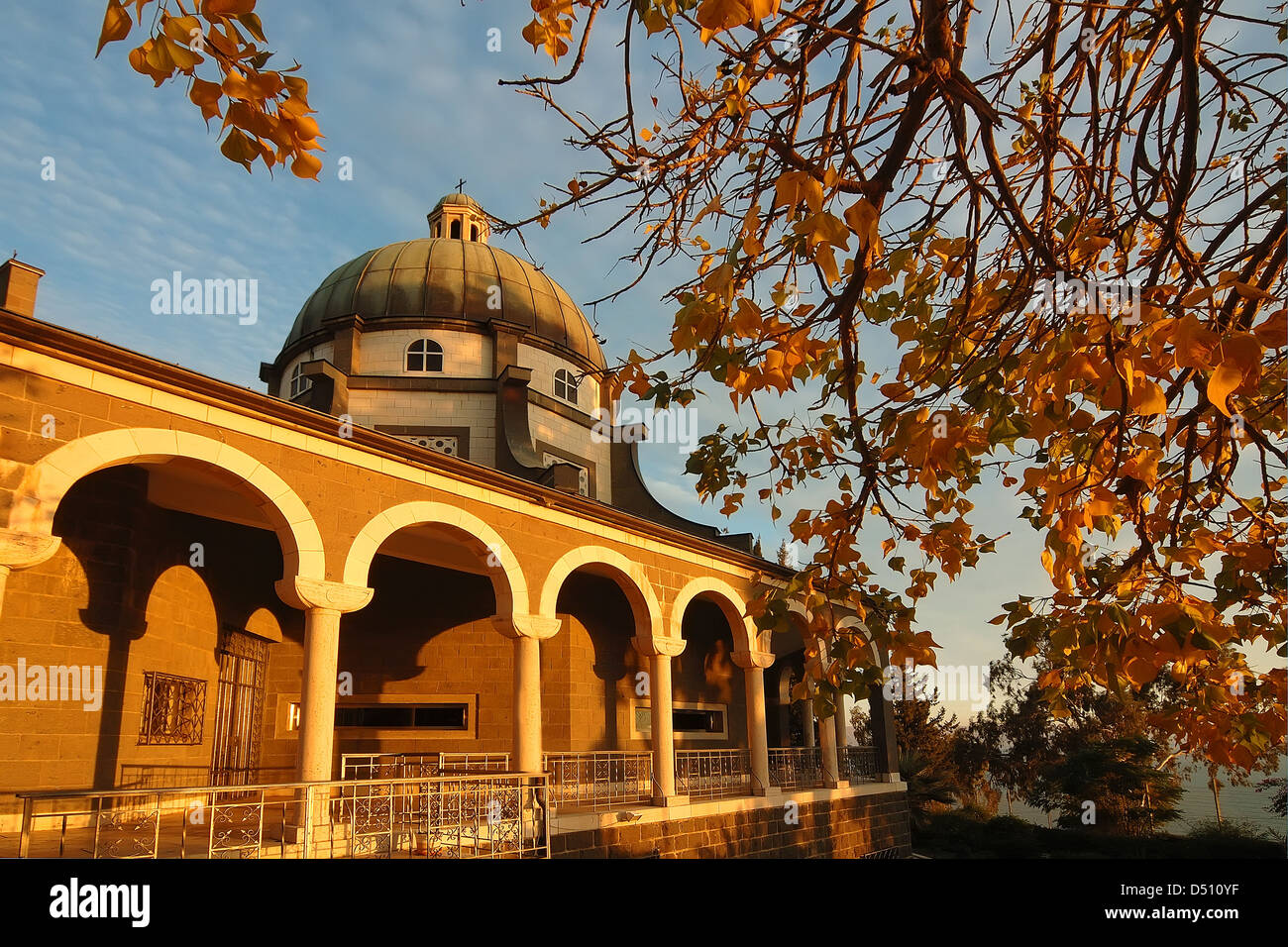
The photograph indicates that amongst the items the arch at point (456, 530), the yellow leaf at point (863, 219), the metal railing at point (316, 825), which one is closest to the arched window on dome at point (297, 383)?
the arch at point (456, 530)

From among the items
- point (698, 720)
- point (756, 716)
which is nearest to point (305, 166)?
point (756, 716)

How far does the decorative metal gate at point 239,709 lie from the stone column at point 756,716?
7.34 metres

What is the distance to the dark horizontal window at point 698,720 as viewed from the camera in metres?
17.1

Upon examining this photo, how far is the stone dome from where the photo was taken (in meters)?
18.9

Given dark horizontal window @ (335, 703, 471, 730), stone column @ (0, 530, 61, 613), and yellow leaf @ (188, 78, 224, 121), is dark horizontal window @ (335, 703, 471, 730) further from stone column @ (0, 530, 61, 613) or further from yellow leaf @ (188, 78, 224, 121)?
yellow leaf @ (188, 78, 224, 121)

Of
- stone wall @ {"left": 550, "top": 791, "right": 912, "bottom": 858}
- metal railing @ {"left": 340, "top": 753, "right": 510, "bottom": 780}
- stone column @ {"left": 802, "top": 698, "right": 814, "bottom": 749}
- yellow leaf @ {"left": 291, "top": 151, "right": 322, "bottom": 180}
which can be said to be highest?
yellow leaf @ {"left": 291, "top": 151, "right": 322, "bottom": 180}

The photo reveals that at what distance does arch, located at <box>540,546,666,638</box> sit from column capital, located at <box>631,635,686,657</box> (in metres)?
0.06

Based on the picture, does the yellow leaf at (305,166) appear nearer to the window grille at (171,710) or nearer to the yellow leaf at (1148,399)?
the yellow leaf at (1148,399)

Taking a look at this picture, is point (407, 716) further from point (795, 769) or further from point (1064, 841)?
point (1064, 841)

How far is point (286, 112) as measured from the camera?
2250mm

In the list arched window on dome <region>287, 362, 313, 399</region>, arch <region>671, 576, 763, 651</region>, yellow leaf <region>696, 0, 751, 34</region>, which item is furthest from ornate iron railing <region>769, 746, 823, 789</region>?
yellow leaf <region>696, 0, 751, 34</region>
